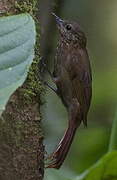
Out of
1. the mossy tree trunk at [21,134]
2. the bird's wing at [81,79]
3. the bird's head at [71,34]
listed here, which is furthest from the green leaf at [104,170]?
the bird's head at [71,34]

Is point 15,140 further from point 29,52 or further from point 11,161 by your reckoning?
point 29,52

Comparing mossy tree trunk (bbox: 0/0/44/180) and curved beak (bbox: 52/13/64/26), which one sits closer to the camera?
mossy tree trunk (bbox: 0/0/44/180)

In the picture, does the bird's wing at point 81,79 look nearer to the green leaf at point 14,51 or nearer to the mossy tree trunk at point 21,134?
the mossy tree trunk at point 21,134

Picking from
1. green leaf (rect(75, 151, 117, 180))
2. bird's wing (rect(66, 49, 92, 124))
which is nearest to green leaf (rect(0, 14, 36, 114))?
green leaf (rect(75, 151, 117, 180))

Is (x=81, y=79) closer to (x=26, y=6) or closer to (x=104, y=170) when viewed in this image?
(x=26, y=6)

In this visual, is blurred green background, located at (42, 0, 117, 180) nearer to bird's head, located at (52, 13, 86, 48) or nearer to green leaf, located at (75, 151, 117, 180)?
bird's head, located at (52, 13, 86, 48)

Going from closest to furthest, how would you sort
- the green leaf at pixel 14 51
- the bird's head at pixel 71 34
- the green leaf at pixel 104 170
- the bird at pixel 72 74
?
the green leaf at pixel 14 51 < the green leaf at pixel 104 170 < the bird at pixel 72 74 < the bird's head at pixel 71 34

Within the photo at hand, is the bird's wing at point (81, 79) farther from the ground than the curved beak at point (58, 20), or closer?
closer
